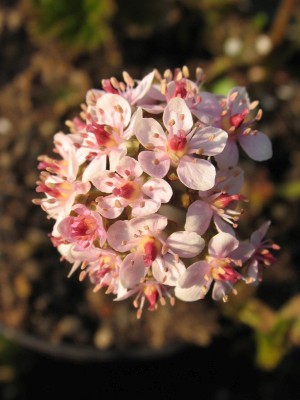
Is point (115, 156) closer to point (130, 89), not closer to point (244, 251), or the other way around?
point (130, 89)

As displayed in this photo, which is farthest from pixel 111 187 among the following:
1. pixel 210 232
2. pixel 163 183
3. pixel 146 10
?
pixel 146 10

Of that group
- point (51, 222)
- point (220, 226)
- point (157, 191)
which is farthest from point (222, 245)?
point (51, 222)

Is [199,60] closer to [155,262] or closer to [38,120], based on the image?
[38,120]

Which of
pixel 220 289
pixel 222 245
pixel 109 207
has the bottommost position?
pixel 220 289

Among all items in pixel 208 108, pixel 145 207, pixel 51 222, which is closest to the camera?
pixel 145 207

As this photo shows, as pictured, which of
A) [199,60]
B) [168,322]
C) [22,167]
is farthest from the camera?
[199,60]

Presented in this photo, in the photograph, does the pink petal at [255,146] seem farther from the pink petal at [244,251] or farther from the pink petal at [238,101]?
the pink petal at [244,251]

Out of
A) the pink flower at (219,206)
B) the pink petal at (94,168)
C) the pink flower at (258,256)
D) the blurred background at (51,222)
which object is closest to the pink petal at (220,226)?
the pink flower at (219,206)
